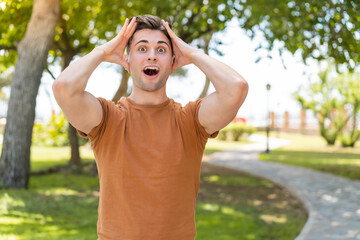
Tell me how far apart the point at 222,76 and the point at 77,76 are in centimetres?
72

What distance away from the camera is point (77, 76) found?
6.15ft

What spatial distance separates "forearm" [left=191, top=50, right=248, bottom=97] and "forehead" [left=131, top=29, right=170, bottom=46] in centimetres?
25

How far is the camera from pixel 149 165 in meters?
2.01

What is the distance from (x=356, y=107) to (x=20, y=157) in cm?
1940

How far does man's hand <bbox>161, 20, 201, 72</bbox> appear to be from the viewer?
2.12m

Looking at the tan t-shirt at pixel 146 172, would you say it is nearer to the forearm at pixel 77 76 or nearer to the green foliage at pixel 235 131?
the forearm at pixel 77 76

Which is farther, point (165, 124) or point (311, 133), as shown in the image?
point (311, 133)

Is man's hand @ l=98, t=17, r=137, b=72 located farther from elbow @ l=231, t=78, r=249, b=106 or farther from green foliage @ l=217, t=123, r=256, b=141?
green foliage @ l=217, t=123, r=256, b=141

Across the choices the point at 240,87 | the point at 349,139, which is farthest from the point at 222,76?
the point at 349,139

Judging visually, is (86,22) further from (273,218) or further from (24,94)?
(273,218)

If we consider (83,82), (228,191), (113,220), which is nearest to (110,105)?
(83,82)

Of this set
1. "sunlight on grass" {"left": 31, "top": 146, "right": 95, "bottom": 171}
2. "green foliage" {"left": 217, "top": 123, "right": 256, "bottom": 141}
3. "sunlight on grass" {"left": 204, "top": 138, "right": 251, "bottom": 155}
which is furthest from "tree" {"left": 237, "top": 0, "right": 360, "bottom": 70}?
"green foliage" {"left": 217, "top": 123, "right": 256, "bottom": 141}

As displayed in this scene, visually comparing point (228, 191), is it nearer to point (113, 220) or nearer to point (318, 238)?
point (318, 238)

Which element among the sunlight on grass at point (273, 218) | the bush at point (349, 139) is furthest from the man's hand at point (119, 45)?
the bush at point (349, 139)
